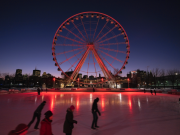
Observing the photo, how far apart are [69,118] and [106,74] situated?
29760 millimetres

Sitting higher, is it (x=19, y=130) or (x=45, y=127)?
(x=19, y=130)

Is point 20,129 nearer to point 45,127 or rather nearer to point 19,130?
point 19,130

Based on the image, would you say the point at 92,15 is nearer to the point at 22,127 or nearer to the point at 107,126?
the point at 107,126

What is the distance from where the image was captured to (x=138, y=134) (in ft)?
16.0

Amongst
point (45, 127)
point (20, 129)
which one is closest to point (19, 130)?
point (20, 129)

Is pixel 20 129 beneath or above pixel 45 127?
above

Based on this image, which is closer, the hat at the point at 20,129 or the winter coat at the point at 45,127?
the hat at the point at 20,129

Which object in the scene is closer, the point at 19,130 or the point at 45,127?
the point at 19,130

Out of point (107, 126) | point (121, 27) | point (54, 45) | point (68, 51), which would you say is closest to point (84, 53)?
point (68, 51)

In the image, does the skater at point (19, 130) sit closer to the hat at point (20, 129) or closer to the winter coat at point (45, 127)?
the hat at point (20, 129)

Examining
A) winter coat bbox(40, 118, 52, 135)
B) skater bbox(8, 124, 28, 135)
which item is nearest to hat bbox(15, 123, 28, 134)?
skater bbox(8, 124, 28, 135)

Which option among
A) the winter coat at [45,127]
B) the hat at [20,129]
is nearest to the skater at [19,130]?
the hat at [20,129]

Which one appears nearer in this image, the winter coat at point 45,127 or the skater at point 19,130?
the skater at point 19,130

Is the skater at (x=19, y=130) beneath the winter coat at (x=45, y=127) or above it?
above
